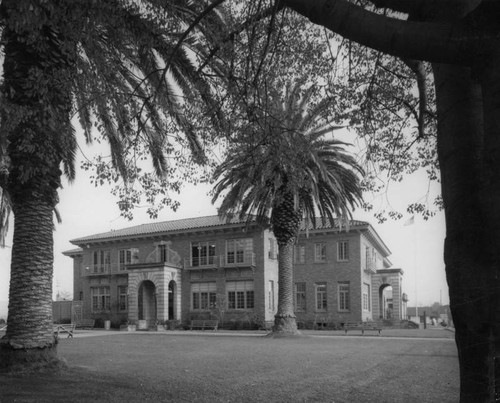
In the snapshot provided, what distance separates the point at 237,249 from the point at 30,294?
31495mm

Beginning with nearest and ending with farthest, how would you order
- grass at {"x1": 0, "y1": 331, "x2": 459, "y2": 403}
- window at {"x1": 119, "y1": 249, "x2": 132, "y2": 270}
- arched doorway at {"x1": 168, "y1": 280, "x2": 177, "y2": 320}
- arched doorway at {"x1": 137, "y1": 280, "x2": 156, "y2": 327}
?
grass at {"x1": 0, "y1": 331, "x2": 459, "y2": 403}, arched doorway at {"x1": 137, "y1": 280, "x2": 156, "y2": 327}, arched doorway at {"x1": 168, "y1": 280, "x2": 177, "y2": 320}, window at {"x1": 119, "y1": 249, "x2": 132, "y2": 270}

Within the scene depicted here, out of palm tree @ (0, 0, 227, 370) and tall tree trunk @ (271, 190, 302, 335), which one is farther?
tall tree trunk @ (271, 190, 302, 335)

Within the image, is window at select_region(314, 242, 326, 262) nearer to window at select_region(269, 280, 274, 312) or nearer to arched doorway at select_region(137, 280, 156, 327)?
window at select_region(269, 280, 274, 312)

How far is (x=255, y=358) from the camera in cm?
1467

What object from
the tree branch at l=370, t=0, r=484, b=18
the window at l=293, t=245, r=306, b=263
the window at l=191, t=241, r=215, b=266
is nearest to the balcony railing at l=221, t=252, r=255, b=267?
the window at l=191, t=241, r=215, b=266

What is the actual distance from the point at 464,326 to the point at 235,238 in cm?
3785

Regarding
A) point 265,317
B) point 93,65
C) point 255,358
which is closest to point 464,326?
point 93,65

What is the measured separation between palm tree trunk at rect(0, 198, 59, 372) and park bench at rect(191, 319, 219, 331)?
27156 millimetres

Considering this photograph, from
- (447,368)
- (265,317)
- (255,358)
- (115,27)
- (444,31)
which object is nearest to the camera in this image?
(444,31)

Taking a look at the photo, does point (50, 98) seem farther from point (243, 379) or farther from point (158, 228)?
point (158, 228)

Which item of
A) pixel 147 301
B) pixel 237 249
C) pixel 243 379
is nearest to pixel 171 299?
pixel 147 301

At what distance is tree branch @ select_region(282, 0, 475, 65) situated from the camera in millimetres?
4141

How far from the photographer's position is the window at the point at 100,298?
4702 cm

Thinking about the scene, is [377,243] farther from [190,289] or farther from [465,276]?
[465,276]
